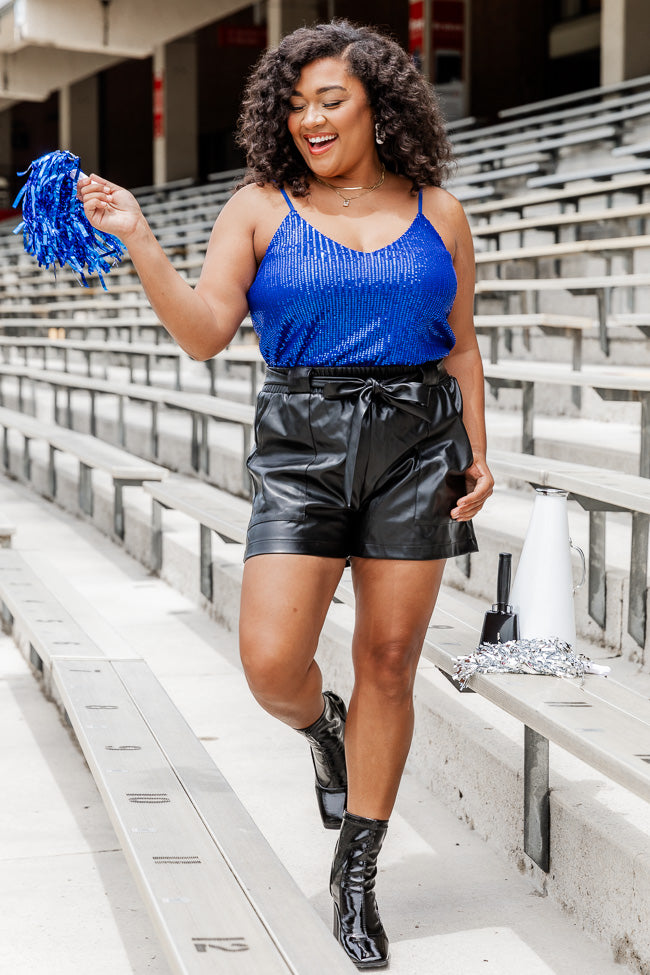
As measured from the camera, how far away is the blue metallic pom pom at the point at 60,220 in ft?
6.15

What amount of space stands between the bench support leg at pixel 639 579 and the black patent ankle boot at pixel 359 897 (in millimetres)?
1128

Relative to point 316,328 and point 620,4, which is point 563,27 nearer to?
point 620,4

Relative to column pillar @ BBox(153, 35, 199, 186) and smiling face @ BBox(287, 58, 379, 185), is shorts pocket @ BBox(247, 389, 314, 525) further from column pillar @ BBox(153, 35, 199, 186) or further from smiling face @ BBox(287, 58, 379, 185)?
column pillar @ BBox(153, 35, 199, 186)

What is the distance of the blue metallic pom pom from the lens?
1874 mm

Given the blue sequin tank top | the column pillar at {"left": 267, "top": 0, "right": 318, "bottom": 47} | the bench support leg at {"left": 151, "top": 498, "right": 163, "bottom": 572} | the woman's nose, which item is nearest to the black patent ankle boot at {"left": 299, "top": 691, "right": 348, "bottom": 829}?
the blue sequin tank top

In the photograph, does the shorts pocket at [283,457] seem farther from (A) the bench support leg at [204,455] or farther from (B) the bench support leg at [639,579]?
(A) the bench support leg at [204,455]

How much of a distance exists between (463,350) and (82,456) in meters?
3.43

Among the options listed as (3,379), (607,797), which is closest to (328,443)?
(607,797)

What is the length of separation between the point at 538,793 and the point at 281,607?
0.66 m

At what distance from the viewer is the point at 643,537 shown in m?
2.87

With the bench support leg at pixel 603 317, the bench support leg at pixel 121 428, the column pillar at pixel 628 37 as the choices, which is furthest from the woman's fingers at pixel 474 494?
the column pillar at pixel 628 37

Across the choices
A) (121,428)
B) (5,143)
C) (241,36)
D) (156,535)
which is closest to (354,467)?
(156,535)

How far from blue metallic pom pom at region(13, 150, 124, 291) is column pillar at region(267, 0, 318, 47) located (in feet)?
52.2

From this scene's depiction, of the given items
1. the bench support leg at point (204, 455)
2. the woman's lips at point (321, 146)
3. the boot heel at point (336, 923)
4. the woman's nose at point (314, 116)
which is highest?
the woman's nose at point (314, 116)
